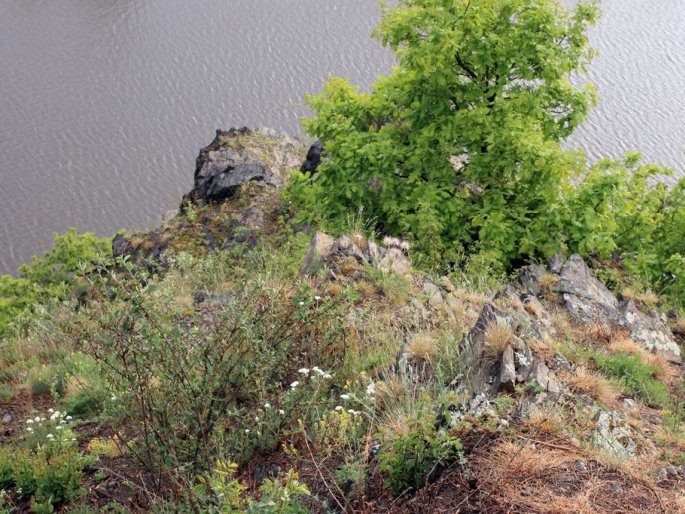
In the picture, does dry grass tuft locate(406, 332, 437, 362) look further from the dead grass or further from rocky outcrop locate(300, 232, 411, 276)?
the dead grass

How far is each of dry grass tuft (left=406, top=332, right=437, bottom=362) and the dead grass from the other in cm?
259

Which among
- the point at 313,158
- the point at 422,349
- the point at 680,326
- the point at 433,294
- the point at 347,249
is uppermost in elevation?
the point at 313,158

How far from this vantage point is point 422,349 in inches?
231

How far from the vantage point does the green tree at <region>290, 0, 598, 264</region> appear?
10.4m

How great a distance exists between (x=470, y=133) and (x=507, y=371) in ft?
20.1

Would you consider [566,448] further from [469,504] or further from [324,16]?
[324,16]

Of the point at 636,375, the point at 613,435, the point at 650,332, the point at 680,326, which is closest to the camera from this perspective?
the point at 613,435

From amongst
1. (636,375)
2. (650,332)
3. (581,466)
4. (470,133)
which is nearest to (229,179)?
(470,133)

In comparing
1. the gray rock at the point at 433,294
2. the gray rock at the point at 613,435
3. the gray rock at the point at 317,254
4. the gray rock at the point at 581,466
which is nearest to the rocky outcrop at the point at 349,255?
the gray rock at the point at 317,254

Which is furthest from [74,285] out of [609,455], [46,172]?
[609,455]

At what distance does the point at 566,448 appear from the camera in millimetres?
4422

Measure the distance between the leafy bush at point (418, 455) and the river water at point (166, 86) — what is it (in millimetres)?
18939

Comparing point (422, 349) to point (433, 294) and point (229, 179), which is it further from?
point (229, 179)

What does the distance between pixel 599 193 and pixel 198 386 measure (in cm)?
794
